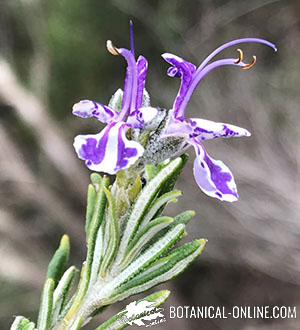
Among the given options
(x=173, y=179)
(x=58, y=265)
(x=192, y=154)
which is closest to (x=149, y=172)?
(x=173, y=179)

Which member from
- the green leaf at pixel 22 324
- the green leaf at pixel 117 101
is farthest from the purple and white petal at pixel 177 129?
the green leaf at pixel 22 324

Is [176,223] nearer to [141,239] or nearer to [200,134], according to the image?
[141,239]

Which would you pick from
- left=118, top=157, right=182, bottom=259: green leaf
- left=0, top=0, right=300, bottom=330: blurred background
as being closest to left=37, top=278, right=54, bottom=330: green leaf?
left=118, top=157, right=182, bottom=259: green leaf

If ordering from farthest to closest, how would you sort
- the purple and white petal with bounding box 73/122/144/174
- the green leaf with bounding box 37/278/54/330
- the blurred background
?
the blurred background → the green leaf with bounding box 37/278/54/330 → the purple and white petal with bounding box 73/122/144/174

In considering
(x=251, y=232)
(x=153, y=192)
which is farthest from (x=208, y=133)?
(x=251, y=232)

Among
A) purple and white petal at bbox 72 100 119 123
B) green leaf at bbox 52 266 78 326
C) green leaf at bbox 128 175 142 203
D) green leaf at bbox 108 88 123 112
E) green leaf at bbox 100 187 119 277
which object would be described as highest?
green leaf at bbox 108 88 123 112

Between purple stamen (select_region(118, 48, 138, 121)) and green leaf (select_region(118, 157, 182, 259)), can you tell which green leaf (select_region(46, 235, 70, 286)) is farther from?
purple stamen (select_region(118, 48, 138, 121))

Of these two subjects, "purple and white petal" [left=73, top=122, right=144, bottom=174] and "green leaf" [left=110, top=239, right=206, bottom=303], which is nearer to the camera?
"purple and white petal" [left=73, top=122, right=144, bottom=174]

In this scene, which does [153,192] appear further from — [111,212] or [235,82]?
[235,82]
